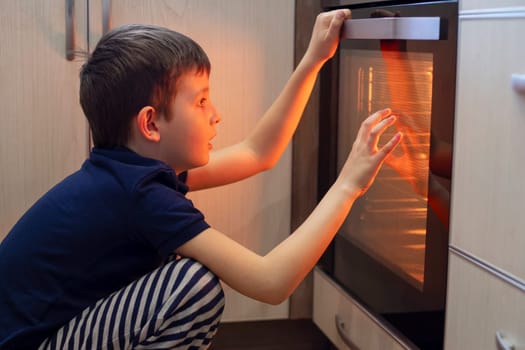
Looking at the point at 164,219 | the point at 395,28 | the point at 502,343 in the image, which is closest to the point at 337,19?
the point at 395,28

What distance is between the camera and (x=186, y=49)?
119cm

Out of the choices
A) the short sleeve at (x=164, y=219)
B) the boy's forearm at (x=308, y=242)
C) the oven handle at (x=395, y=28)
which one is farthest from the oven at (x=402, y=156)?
the short sleeve at (x=164, y=219)

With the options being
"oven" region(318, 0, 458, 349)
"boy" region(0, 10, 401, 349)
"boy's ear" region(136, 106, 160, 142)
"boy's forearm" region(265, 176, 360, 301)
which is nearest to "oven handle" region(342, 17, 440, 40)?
"oven" region(318, 0, 458, 349)

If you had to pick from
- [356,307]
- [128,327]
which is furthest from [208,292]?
[356,307]

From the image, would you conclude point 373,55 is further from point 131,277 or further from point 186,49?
point 131,277

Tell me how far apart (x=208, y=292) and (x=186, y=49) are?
1.16ft

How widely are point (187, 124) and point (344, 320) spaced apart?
61 cm

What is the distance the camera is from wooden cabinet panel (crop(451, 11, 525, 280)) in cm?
95

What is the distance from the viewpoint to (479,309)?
1055 mm

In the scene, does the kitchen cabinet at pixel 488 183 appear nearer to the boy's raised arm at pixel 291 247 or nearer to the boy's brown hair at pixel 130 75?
the boy's raised arm at pixel 291 247

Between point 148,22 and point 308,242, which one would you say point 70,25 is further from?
point 308,242

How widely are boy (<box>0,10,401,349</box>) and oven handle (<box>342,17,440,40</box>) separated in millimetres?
123

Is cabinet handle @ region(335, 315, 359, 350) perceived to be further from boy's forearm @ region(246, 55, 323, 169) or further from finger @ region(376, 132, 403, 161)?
finger @ region(376, 132, 403, 161)

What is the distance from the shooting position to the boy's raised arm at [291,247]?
3.62 ft
